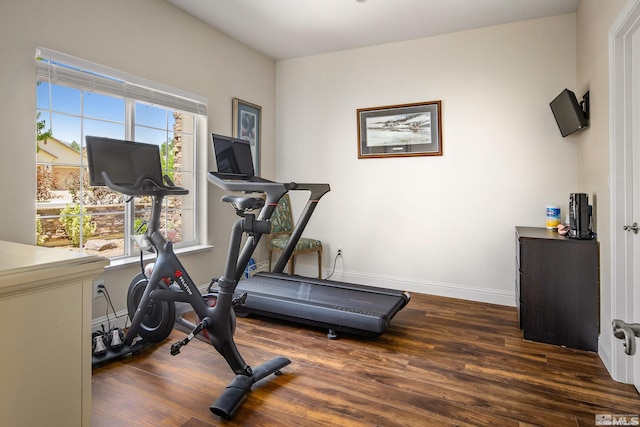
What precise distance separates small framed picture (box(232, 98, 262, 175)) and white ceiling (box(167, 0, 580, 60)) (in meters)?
0.72

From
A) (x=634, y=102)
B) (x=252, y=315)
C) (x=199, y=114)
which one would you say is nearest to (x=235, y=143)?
(x=199, y=114)

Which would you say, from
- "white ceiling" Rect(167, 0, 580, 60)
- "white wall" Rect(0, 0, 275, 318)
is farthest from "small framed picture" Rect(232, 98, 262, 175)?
"white ceiling" Rect(167, 0, 580, 60)

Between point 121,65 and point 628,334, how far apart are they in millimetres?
3445

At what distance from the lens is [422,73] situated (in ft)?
13.4

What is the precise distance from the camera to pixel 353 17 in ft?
12.0

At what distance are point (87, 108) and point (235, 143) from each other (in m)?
1.14

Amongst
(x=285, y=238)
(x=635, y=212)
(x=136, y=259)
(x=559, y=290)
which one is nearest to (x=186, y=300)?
(x=136, y=259)

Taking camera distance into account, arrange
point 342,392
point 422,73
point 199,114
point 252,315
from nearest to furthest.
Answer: point 342,392
point 252,315
point 199,114
point 422,73

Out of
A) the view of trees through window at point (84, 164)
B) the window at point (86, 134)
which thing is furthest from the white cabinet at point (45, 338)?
the view of trees through window at point (84, 164)

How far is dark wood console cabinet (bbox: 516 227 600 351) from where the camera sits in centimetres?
260

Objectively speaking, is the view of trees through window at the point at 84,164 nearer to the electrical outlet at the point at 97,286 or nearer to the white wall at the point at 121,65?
the white wall at the point at 121,65

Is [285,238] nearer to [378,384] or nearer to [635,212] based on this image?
[378,384]

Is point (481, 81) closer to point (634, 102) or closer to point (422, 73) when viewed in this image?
point (422, 73)

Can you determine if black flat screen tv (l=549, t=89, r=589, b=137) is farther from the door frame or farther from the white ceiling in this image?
the white ceiling
